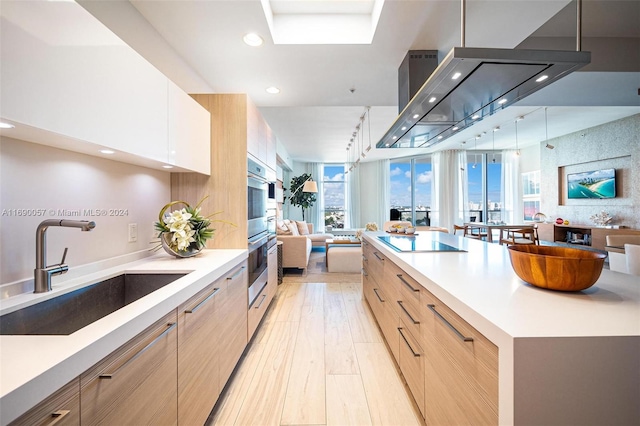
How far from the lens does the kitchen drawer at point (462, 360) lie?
2.73 feet

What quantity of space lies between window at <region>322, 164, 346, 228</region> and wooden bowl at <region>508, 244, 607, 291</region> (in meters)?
8.91

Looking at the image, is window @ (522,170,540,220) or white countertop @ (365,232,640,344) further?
window @ (522,170,540,220)

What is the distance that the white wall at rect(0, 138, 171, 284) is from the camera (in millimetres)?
1053

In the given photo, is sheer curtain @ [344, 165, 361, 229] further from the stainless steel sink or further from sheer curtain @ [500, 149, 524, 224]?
the stainless steel sink

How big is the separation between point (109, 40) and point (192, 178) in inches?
46.1

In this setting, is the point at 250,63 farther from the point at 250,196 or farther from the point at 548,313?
the point at 548,313

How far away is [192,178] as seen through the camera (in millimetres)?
2217

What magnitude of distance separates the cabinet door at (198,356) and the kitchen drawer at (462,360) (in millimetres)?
1127

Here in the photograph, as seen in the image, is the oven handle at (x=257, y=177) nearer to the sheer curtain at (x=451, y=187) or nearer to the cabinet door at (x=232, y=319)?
the cabinet door at (x=232, y=319)

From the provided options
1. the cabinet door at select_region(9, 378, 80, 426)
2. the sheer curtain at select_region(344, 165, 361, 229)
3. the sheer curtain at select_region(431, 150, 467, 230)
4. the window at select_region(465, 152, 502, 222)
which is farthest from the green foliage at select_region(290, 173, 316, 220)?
the cabinet door at select_region(9, 378, 80, 426)

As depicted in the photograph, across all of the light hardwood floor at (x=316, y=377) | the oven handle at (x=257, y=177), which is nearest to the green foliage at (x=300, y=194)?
the oven handle at (x=257, y=177)

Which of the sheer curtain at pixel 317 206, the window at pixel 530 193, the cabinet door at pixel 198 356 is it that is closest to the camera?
the cabinet door at pixel 198 356

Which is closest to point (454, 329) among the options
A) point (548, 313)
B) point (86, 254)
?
point (548, 313)

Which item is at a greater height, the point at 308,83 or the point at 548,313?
the point at 308,83
